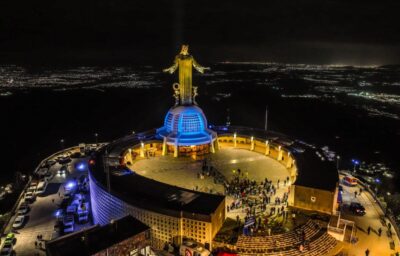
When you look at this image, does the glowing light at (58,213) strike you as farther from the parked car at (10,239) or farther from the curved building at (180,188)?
the parked car at (10,239)

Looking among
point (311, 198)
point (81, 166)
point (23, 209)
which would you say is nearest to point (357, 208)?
point (311, 198)

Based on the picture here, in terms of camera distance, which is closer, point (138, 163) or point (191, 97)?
point (138, 163)

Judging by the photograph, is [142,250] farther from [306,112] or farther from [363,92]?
[363,92]

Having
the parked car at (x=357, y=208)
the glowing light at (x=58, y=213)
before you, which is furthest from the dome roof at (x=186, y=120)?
the parked car at (x=357, y=208)

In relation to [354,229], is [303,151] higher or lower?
higher

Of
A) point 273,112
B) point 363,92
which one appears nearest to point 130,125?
point 273,112

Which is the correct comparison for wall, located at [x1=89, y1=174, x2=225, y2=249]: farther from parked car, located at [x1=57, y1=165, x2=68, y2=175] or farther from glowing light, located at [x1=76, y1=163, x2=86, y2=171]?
glowing light, located at [x1=76, y1=163, x2=86, y2=171]
